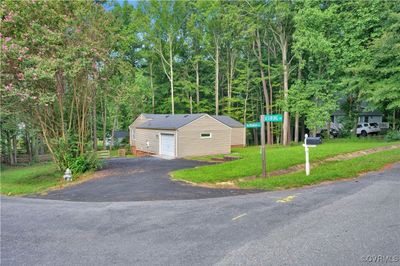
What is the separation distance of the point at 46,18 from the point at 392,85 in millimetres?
20424

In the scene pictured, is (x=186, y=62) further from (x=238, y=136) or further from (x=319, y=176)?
(x=319, y=176)

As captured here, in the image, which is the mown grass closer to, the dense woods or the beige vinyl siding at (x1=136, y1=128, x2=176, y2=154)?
the dense woods

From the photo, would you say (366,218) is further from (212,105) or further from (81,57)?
(212,105)

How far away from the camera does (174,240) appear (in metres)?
4.14

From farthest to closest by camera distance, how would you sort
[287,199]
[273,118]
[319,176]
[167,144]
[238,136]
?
[238,136] < [167,144] < [273,118] < [319,176] < [287,199]

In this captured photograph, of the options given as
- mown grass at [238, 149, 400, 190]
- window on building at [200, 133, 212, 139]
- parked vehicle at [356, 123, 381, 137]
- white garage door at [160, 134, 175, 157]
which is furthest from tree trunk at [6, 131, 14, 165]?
parked vehicle at [356, 123, 381, 137]

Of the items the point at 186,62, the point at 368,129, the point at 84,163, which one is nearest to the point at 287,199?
the point at 84,163

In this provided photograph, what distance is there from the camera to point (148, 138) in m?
24.9

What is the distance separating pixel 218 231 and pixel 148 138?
69.3ft

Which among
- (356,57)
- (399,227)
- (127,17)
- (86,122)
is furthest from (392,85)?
(127,17)

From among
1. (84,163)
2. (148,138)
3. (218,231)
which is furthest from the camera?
(148,138)

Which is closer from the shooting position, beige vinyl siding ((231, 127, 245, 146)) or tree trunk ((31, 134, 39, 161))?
tree trunk ((31, 134, 39, 161))

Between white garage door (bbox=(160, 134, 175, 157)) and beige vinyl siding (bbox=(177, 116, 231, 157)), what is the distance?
2.34 ft

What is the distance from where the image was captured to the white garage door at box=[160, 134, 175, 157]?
21.3 metres
